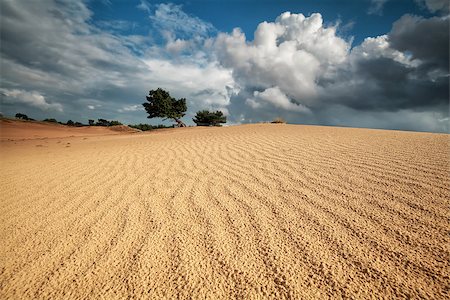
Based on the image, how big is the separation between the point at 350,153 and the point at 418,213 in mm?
2933

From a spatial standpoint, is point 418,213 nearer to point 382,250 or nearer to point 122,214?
point 382,250

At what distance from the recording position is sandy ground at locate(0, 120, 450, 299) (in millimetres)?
1417

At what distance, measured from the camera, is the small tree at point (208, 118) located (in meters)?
36.0

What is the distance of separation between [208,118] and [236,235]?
3469cm

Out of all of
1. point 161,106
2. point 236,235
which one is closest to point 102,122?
point 161,106

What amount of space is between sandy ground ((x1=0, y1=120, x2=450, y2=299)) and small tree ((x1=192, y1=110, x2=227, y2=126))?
32656 mm

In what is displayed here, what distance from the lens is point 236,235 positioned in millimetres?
1944

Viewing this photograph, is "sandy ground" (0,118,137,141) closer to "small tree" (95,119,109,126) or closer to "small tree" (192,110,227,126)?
"small tree" (95,119,109,126)

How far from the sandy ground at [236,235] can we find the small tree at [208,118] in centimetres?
3266

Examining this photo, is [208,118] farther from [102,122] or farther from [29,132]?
[29,132]

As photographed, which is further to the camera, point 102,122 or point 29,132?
point 102,122

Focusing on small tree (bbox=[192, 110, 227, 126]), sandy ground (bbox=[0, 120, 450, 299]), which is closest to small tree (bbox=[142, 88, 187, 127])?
small tree (bbox=[192, 110, 227, 126])

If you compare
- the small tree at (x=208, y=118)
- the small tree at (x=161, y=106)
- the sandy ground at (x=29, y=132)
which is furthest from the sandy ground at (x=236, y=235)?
the small tree at (x=208, y=118)

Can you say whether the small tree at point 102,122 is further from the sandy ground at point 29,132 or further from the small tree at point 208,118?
the small tree at point 208,118
